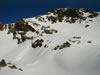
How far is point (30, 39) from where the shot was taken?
41.4 m

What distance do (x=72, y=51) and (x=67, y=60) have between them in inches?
121

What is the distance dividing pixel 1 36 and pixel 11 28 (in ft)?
23.5

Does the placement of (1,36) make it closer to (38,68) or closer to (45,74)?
(38,68)

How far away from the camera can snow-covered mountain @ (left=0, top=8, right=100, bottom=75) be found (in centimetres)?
1835

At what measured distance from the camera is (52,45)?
31.2 meters

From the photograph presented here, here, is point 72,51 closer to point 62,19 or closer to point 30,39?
point 30,39

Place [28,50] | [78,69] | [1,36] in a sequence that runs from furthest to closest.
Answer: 1. [1,36]
2. [28,50]
3. [78,69]

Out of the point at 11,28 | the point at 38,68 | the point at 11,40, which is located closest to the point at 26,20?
the point at 11,28

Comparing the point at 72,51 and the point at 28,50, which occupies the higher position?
the point at 72,51

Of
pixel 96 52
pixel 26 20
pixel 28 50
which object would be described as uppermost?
pixel 26 20

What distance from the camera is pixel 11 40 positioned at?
43406 millimetres

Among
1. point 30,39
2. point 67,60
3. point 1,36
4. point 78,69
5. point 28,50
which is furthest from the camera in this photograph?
point 1,36

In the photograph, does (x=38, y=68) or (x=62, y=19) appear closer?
(x=38, y=68)

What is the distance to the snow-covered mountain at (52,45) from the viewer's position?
18.4 metres
